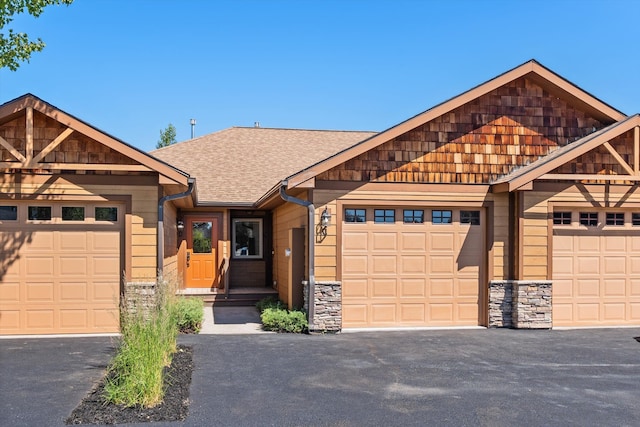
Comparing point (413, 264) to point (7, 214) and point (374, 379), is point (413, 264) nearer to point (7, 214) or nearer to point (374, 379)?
point (374, 379)

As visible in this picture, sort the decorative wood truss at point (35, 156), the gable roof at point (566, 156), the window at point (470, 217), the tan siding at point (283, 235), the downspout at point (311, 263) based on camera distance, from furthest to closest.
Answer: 1. the tan siding at point (283, 235)
2. the window at point (470, 217)
3. the downspout at point (311, 263)
4. the gable roof at point (566, 156)
5. the decorative wood truss at point (35, 156)

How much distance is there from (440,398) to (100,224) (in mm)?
7112

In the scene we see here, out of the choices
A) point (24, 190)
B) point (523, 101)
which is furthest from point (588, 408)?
point (24, 190)

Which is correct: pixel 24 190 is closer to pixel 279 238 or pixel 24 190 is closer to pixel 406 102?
pixel 279 238

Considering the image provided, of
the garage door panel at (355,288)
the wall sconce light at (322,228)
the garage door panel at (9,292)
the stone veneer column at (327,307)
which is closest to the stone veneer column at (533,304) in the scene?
the garage door panel at (355,288)

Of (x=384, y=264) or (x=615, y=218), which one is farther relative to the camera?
(x=615, y=218)

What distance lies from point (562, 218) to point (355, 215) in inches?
169

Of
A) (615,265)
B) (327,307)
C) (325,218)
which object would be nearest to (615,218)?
(615,265)

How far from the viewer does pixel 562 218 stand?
447 inches

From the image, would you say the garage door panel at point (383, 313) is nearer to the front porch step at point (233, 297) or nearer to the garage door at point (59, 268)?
the front porch step at point (233, 297)

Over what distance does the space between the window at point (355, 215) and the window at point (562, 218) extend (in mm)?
3921

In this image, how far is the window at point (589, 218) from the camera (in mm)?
11406

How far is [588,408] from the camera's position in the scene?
602cm

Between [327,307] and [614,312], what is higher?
[327,307]
